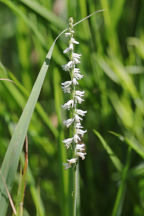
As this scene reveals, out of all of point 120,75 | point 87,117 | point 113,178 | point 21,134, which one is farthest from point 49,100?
point 21,134

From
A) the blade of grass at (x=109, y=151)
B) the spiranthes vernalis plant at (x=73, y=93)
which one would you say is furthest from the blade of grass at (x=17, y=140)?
the blade of grass at (x=109, y=151)

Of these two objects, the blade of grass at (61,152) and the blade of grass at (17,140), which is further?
the blade of grass at (61,152)

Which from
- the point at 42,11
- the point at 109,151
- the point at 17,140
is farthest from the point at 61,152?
the point at 42,11

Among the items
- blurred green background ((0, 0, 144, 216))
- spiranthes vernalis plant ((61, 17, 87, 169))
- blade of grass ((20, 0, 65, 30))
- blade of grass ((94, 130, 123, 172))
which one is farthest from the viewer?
blurred green background ((0, 0, 144, 216))

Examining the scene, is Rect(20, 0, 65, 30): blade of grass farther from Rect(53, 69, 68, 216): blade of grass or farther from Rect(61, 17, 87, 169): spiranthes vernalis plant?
Rect(61, 17, 87, 169): spiranthes vernalis plant

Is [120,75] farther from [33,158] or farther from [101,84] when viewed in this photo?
[33,158]

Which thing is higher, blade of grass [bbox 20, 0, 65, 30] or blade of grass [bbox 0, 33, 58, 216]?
blade of grass [bbox 20, 0, 65, 30]

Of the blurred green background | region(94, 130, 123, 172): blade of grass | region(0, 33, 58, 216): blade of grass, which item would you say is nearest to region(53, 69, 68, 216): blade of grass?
the blurred green background

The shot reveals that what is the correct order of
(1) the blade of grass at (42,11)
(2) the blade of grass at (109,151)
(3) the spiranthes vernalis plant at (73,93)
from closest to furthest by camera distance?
(3) the spiranthes vernalis plant at (73,93) < (2) the blade of grass at (109,151) < (1) the blade of grass at (42,11)

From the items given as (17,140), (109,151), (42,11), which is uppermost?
(42,11)

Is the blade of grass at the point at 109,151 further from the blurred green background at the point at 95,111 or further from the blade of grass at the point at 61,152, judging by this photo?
the blade of grass at the point at 61,152

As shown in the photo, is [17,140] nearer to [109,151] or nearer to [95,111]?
[109,151]
